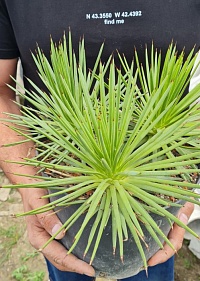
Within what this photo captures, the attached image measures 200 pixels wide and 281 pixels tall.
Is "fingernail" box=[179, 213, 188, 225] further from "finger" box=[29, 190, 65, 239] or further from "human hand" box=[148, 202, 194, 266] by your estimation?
"finger" box=[29, 190, 65, 239]

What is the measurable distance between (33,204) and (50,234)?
0.27ft

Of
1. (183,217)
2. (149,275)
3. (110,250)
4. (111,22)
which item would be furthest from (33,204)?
(149,275)

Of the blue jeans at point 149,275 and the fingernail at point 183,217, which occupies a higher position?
the fingernail at point 183,217

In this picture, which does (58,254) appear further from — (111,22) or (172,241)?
(111,22)

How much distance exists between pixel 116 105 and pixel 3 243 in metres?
1.82

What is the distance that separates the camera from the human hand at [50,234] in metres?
0.97

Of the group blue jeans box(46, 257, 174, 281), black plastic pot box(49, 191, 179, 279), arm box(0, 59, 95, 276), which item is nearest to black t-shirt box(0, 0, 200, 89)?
arm box(0, 59, 95, 276)

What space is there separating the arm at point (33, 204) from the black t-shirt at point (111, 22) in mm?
181

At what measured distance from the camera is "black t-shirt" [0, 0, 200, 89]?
1.24 m

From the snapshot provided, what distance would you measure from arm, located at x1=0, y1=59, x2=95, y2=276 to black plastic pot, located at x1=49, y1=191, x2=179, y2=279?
0.03 m

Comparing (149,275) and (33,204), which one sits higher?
(33,204)

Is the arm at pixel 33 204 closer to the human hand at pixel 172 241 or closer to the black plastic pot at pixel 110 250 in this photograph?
the black plastic pot at pixel 110 250

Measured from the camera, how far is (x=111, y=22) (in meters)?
1.25

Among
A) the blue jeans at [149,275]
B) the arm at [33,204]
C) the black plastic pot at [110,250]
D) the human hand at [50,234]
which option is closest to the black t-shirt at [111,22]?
the arm at [33,204]
